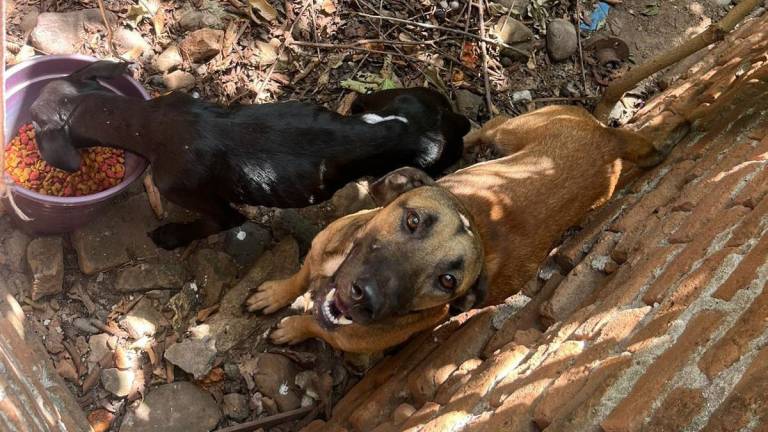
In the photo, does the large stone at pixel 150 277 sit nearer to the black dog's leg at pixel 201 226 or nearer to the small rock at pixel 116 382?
the black dog's leg at pixel 201 226

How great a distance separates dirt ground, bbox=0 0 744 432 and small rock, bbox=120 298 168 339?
0.01m

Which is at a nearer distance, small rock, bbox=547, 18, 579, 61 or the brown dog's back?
the brown dog's back

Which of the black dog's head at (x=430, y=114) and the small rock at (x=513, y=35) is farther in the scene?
the small rock at (x=513, y=35)

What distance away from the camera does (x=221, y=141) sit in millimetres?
4410

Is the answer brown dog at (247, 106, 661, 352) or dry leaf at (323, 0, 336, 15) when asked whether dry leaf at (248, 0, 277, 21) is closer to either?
Answer: dry leaf at (323, 0, 336, 15)

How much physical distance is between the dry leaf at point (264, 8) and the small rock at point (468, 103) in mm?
1902

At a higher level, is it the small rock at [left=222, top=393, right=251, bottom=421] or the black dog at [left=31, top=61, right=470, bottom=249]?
the black dog at [left=31, top=61, right=470, bottom=249]

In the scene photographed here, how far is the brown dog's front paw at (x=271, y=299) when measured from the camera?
16.6ft

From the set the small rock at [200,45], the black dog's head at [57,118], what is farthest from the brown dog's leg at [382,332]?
the small rock at [200,45]

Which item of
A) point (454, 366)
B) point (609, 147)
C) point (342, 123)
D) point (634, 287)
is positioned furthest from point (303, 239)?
point (634, 287)

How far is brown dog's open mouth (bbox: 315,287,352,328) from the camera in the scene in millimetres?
3846

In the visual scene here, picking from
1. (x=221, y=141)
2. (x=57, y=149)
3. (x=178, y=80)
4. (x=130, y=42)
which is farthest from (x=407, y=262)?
(x=130, y=42)

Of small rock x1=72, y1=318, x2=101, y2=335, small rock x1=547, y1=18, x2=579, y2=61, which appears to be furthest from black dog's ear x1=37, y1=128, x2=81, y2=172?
small rock x1=547, y1=18, x2=579, y2=61

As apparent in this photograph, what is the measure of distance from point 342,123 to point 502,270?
157cm
